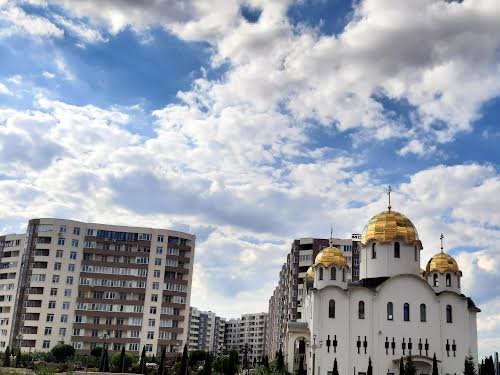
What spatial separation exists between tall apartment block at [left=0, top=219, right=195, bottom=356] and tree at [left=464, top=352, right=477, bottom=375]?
38.2m

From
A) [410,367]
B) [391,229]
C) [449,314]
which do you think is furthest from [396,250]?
[410,367]

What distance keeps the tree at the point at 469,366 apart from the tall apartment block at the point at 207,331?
417ft

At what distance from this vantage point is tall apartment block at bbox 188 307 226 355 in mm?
176750

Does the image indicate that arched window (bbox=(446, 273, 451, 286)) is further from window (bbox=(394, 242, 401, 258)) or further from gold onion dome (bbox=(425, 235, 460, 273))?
window (bbox=(394, 242, 401, 258))

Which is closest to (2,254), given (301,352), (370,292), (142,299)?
(142,299)

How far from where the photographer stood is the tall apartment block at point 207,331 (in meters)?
177

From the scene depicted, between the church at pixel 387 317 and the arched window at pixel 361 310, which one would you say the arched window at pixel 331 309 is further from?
the arched window at pixel 361 310

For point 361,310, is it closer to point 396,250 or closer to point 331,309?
point 331,309

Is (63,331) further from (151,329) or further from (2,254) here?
(2,254)

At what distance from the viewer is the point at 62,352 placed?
2852 inches

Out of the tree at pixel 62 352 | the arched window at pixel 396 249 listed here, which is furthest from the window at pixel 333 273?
the tree at pixel 62 352

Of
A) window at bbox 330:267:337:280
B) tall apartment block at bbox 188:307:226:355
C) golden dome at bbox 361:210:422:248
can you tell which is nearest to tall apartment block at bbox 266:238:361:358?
golden dome at bbox 361:210:422:248

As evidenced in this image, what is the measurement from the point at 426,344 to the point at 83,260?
1832 inches

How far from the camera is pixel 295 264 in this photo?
90.2 m
